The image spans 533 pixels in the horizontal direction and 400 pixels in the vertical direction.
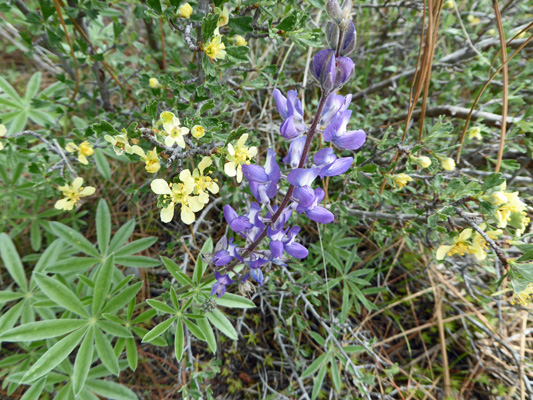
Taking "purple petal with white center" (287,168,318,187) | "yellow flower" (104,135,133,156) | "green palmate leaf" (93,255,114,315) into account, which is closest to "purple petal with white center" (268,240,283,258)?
"purple petal with white center" (287,168,318,187)

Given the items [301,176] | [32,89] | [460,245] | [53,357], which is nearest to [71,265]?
[53,357]

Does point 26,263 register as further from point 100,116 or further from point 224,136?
point 224,136

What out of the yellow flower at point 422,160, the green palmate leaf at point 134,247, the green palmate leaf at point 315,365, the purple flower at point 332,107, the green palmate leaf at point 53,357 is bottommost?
the green palmate leaf at point 315,365

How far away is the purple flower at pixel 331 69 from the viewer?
1045mm

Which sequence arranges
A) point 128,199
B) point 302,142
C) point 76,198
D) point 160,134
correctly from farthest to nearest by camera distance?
point 128,199
point 76,198
point 160,134
point 302,142

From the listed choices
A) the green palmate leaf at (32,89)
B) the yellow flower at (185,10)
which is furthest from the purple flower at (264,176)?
the green palmate leaf at (32,89)

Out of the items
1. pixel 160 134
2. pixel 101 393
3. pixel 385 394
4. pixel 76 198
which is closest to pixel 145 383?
pixel 101 393

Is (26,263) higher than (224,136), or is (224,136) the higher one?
(224,136)

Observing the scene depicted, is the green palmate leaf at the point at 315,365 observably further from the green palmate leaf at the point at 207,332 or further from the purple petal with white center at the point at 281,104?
the purple petal with white center at the point at 281,104

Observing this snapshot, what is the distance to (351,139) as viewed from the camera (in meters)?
1.21

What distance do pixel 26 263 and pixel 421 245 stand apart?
9.90ft

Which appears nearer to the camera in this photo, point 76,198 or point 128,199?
point 76,198

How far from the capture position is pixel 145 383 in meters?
2.26

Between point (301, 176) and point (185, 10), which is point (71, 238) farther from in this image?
point (301, 176)
